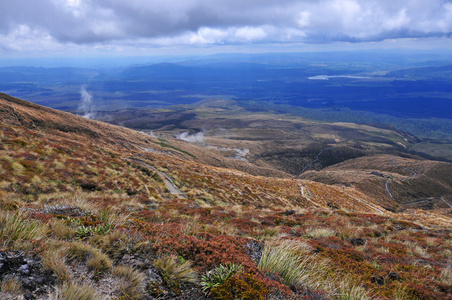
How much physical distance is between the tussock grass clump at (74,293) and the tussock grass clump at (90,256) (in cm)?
66

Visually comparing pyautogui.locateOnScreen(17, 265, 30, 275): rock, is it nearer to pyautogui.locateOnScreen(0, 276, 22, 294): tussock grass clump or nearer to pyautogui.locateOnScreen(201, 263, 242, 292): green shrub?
pyautogui.locateOnScreen(0, 276, 22, 294): tussock grass clump

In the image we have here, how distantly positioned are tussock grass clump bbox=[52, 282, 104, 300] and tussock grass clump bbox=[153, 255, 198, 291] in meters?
1.07

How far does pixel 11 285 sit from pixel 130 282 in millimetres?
1466

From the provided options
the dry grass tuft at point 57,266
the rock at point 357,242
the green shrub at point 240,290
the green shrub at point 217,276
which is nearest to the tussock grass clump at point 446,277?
the rock at point 357,242

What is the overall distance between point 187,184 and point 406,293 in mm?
20428

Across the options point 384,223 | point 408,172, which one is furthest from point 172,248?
point 408,172

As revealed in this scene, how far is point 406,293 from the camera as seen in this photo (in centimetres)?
520

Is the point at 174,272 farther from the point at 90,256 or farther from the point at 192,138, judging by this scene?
the point at 192,138

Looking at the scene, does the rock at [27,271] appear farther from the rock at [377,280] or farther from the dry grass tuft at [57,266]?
the rock at [377,280]

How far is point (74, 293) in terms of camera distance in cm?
312

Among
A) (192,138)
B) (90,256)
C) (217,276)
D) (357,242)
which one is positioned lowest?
(192,138)

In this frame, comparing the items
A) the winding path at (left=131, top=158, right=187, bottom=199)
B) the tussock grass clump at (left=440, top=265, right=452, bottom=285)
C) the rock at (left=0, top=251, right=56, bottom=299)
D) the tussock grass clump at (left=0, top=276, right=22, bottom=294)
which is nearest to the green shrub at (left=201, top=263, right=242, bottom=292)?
the rock at (left=0, top=251, right=56, bottom=299)

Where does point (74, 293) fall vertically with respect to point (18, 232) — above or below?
below

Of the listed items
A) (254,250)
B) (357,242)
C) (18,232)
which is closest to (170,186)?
(357,242)
